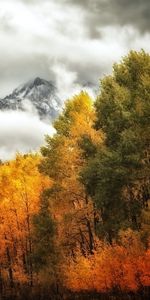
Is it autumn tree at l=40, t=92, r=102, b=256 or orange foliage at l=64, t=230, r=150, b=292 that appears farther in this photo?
autumn tree at l=40, t=92, r=102, b=256

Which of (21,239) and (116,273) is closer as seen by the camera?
(116,273)

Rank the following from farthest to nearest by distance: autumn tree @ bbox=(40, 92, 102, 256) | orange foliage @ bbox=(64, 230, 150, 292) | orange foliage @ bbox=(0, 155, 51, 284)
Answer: orange foliage @ bbox=(0, 155, 51, 284) → autumn tree @ bbox=(40, 92, 102, 256) → orange foliage @ bbox=(64, 230, 150, 292)

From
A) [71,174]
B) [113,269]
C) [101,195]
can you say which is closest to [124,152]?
[101,195]

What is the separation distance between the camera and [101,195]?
2911 centimetres

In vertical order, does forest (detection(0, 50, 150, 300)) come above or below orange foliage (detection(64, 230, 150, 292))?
above

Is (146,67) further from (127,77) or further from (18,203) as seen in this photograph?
(18,203)

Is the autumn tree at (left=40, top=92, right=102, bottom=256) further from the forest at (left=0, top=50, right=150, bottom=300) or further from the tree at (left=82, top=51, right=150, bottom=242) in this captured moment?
the tree at (left=82, top=51, right=150, bottom=242)

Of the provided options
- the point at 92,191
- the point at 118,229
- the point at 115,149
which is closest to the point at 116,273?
the point at 118,229

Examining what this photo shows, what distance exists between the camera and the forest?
28875 millimetres

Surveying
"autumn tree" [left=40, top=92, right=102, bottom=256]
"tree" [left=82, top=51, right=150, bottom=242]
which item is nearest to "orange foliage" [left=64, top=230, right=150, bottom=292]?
"tree" [left=82, top=51, right=150, bottom=242]

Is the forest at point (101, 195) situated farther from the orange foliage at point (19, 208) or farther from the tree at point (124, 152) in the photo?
the orange foliage at point (19, 208)

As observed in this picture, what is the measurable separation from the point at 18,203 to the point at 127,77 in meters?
22.4

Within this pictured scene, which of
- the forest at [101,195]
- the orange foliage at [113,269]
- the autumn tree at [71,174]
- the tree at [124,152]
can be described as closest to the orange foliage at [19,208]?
the forest at [101,195]

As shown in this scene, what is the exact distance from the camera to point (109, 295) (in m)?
33.2
